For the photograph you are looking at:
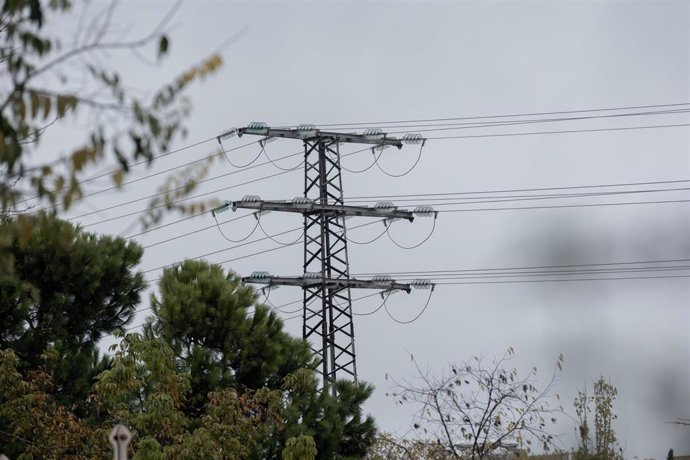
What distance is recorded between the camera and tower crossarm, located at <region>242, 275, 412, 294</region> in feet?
102

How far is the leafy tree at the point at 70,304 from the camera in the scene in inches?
1077

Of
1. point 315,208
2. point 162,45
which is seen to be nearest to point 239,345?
point 315,208

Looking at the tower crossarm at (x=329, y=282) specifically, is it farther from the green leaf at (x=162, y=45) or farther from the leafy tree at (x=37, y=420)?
the green leaf at (x=162, y=45)

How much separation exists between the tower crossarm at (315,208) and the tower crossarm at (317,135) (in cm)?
211

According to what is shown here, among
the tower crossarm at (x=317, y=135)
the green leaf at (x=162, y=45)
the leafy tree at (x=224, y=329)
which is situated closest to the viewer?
the green leaf at (x=162, y=45)

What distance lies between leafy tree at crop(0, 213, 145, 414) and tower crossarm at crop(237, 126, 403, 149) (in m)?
4.84

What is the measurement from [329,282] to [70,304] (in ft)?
19.8

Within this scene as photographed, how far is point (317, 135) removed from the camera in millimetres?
32844

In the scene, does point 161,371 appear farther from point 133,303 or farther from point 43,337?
point 133,303

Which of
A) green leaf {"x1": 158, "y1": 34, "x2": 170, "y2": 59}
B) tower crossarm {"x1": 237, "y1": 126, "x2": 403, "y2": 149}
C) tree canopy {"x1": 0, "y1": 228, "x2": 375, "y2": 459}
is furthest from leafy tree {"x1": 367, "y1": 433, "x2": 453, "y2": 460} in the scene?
green leaf {"x1": 158, "y1": 34, "x2": 170, "y2": 59}

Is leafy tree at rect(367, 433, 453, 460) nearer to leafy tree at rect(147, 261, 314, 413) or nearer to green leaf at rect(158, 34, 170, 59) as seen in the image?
leafy tree at rect(147, 261, 314, 413)

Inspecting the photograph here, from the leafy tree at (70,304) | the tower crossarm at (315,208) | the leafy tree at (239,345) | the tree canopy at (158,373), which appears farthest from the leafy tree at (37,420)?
the tower crossarm at (315,208)

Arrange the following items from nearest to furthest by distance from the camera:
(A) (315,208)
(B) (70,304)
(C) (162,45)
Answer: (C) (162,45) → (B) (70,304) → (A) (315,208)

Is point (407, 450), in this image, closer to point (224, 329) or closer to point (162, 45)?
point (224, 329)
